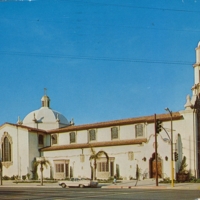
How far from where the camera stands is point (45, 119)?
74000mm

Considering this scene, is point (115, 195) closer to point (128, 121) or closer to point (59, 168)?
point (128, 121)

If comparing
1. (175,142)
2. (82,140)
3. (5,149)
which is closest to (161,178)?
(175,142)

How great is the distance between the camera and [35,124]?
Answer: 72.7 meters

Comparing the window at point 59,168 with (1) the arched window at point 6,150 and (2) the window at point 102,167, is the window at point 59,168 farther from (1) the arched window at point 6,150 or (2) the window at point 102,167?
(1) the arched window at point 6,150

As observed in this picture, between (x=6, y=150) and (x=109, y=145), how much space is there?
19703 mm

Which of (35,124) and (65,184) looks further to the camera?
(35,124)

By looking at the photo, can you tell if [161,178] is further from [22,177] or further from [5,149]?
[5,149]

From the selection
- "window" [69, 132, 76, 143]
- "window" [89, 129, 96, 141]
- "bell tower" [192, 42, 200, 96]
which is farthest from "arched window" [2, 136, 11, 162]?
"bell tower" [192, 42, 200, 96]

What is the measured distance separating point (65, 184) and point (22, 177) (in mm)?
21850

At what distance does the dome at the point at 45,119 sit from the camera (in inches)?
2876

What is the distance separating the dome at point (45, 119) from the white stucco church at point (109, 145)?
0.19 meters

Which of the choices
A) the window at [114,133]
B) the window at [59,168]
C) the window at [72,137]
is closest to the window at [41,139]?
the window at [72,137]

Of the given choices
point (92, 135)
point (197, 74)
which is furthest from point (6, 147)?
point (197, 74)

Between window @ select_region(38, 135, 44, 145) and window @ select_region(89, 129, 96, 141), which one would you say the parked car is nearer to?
window @ select_region(89, 129, 96, 141)
